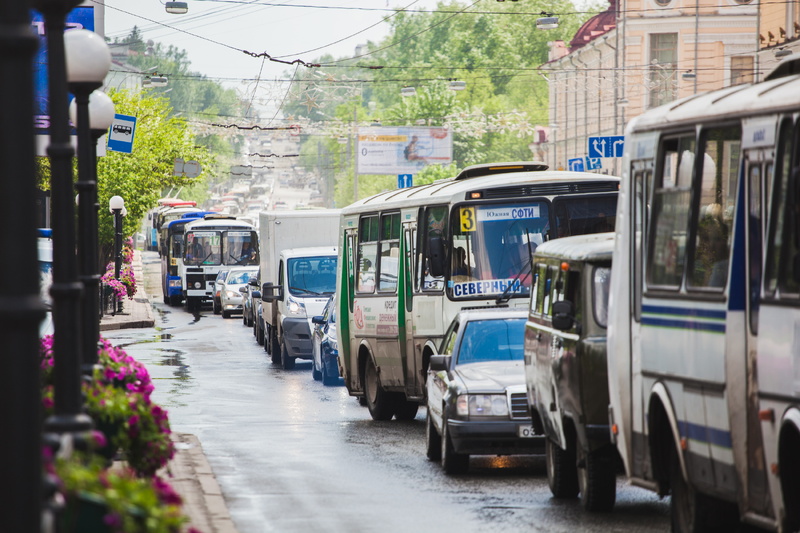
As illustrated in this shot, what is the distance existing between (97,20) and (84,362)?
1908 centimetres

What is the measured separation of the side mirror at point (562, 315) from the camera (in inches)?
433

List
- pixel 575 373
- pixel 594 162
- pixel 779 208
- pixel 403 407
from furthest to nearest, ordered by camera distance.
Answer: pixel 594 162 → pixel 403 407 → pixel 575 373 → pixel 779 208

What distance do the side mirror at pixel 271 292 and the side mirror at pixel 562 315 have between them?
1786 cm

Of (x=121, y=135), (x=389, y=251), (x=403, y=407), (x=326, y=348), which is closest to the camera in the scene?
(x=403, y=407)

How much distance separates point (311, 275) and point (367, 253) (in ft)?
29.6

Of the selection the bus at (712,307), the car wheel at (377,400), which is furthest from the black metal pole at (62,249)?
the car wheel at (377,400)

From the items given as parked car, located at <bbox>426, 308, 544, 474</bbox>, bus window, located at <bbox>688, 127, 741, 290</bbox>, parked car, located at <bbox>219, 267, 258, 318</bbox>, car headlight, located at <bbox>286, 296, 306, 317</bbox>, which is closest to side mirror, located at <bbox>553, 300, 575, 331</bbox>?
parked car, located at <bbox>426, 308, 544, 474</bbox>

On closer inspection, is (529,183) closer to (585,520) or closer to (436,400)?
(436,400)

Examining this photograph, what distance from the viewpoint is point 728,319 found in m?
8.08

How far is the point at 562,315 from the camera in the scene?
11023mm

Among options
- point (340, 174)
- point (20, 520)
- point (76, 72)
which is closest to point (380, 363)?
point (76, 72)

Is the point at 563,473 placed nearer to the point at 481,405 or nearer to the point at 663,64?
the point at 481,405

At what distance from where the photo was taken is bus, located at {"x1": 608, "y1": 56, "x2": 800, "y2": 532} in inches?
296

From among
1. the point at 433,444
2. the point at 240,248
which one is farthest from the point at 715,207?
the point at 240,248
